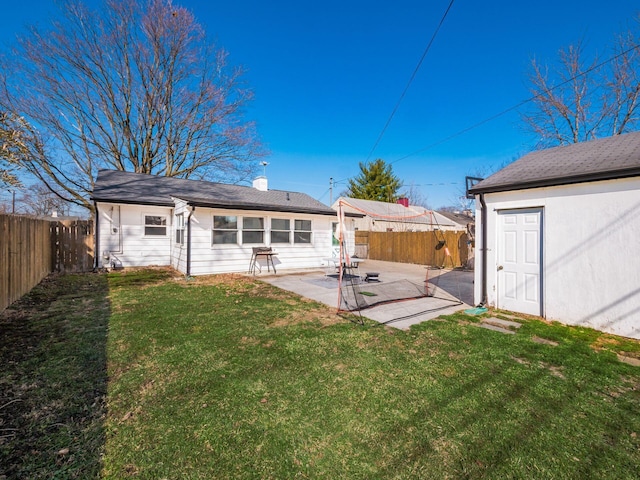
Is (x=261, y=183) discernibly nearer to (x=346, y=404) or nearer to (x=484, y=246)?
(x=484, y=246)

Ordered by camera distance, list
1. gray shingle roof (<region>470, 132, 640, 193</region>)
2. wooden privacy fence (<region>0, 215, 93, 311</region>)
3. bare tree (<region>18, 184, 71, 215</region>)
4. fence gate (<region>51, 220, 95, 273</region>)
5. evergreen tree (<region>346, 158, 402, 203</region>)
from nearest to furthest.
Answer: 1. gray shingle roof (<region>470, 132, 640, 193</region>)
2. wooden privacy fence (<region>0, 215, 93, 311</region>)
3. fence gate (<region>51, 220, 95, 273</region>)
4. bare tree (<region>18, 184, 71, 215</region>)
5. evergreen tree (<region>346, 158, 402, 203</region>)

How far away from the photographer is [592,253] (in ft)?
15.6

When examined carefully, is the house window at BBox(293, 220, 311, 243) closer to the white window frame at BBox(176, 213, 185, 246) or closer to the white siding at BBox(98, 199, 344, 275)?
the white siding at BBox(98, 199, 344, 275)

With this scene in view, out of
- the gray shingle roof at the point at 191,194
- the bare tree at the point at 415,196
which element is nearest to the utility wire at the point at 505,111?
the gray shingle roof at the point at 191,194

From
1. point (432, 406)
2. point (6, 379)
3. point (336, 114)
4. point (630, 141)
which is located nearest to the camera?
point (432, 406)

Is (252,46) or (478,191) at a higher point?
(252,46)

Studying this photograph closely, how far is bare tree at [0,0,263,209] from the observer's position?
15.4 meters

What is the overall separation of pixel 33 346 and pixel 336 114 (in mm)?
18226

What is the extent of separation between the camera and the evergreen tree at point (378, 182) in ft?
105

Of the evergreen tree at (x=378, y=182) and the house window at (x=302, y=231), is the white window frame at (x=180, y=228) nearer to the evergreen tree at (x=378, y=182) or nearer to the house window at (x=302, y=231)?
the house window at (x=302, y=231)

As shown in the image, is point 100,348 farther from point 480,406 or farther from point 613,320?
point 613,320

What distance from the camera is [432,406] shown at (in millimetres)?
2641

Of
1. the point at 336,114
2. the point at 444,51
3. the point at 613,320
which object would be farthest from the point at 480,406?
the point at 336,114

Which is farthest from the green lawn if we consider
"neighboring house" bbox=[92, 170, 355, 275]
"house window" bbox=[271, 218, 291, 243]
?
"house window" bbox=[271, 218, 291, 243]
